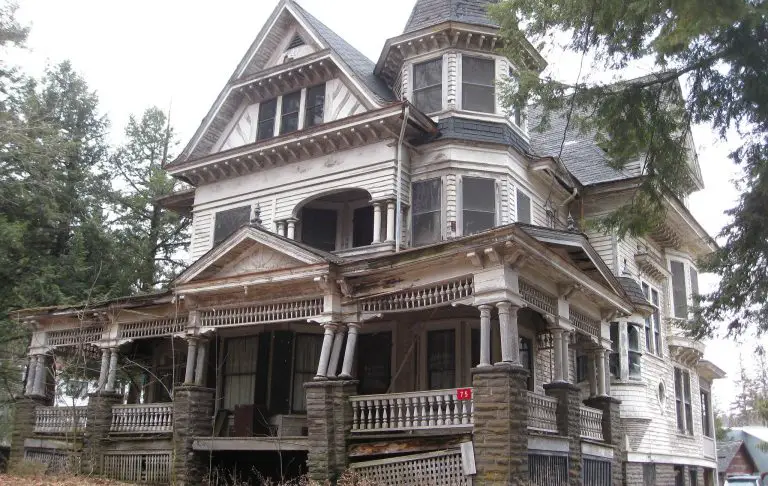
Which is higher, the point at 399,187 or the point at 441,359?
the point at 399,187

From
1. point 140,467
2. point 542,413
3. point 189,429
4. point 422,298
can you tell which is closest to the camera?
point 422,298

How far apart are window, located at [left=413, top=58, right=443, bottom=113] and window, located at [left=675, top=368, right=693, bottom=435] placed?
12.4m

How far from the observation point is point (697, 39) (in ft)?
39.0

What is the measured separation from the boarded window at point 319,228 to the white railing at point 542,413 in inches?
294

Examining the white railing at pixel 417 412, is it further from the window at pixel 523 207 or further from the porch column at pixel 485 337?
the window at pixel 523 207

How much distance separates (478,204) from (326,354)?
574 centimetres

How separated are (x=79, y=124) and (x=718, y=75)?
25576 millimetres

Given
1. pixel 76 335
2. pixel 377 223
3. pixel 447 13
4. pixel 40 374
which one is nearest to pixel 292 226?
pixel 377 223

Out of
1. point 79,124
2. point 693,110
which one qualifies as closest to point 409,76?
point 693,110

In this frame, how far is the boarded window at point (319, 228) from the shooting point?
1983cm

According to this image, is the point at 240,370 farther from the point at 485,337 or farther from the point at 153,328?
the point at 485,337

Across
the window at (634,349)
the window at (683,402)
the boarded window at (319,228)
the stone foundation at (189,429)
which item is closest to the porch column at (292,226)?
the boarded window at (319,228)

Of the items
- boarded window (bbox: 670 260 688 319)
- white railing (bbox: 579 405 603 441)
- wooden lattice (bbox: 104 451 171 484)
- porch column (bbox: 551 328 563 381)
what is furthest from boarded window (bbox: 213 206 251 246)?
boarded window (bbox: 670 260 688 319)

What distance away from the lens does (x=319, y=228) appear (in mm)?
19969
